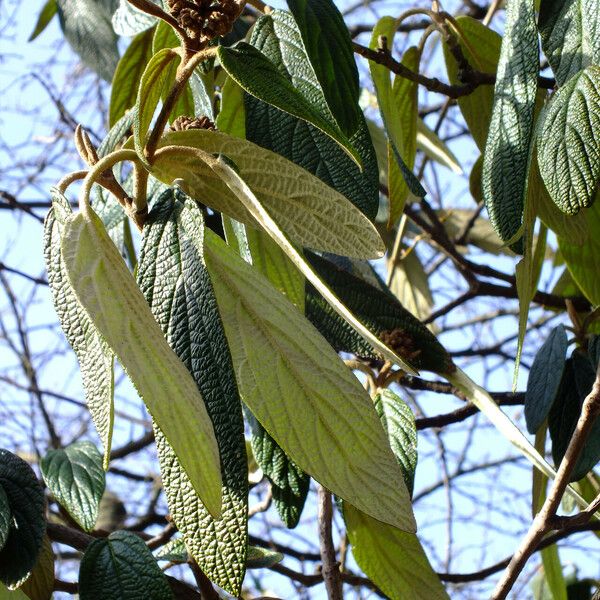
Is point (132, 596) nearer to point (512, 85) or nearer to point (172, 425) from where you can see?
point (172, 425)

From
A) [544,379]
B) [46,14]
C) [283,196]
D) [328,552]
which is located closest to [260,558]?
[328,552]

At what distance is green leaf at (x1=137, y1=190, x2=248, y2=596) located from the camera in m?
0.49

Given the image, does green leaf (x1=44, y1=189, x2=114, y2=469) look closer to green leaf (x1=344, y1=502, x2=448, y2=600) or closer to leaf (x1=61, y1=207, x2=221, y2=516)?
leaf (x1=61, y1=207, x2=221, y2=516)

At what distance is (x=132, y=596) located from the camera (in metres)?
0.65

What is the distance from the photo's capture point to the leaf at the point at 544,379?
83 cm

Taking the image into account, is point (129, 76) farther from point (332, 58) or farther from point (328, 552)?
point (328, 552)

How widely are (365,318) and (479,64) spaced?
301 mm

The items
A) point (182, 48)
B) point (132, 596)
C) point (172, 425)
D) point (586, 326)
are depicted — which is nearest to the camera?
point (172, 425)

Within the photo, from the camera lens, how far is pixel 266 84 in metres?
0.51

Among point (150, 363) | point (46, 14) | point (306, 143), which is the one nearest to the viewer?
point (150, 363)

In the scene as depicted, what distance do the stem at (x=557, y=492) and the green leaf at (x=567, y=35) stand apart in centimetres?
20

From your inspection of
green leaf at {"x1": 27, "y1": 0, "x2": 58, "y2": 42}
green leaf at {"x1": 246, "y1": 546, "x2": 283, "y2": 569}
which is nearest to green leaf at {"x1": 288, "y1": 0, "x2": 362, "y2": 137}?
green leaf at {"x1": 246, "y1": 546, "x2": 283, "y2": 569}

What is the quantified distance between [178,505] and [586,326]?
2.04 ft

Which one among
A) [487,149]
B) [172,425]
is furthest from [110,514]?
[172,425]
